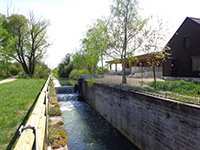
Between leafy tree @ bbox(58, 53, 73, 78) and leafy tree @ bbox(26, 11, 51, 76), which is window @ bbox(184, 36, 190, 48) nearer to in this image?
leafy tree @ bbox(26, 11, 51, 76)

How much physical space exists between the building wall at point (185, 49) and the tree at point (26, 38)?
2412cm

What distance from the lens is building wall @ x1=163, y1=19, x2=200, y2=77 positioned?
44.7 ft

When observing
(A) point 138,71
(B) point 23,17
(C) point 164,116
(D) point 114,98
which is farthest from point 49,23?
(C) point 164,116

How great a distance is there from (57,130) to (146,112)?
433cm

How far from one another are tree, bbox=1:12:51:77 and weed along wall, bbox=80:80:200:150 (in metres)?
23.4

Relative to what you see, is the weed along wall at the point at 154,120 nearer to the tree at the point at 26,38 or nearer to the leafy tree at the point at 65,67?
the tree at the point at 26,38

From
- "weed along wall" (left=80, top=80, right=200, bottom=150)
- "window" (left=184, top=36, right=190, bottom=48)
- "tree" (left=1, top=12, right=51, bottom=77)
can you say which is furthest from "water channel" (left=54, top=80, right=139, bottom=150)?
"tree" (left=1, top=12, right=51, bottom=77)

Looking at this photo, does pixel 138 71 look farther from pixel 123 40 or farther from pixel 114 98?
pixel 114 98

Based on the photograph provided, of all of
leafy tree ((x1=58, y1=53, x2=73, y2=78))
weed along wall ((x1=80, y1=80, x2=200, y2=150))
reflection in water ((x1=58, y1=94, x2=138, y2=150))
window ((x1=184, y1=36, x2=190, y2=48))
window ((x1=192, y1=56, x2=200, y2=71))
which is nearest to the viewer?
weed along wall ((x1=80, y1=80, x2=200, y2=150))

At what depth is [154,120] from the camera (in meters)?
6.25

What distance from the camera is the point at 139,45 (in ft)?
40.9

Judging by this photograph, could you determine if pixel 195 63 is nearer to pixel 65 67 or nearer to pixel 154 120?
pixel 154 120

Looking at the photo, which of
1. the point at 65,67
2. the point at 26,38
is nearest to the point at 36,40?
the point at 26,38

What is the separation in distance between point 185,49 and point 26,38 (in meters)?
27.4
